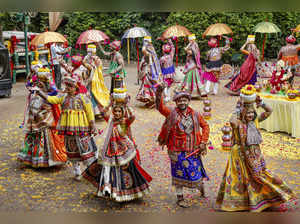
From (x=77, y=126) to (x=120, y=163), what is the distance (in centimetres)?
103

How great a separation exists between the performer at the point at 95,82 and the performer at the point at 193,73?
2.88m

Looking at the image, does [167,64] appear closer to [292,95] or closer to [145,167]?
[292,95]

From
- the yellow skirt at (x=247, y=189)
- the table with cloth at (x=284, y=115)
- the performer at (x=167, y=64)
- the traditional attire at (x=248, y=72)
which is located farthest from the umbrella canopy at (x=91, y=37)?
the yellow skirt at (x=247, y=189)

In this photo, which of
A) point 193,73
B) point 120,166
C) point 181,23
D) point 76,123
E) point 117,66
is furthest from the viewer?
point 181,23

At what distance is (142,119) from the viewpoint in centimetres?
888

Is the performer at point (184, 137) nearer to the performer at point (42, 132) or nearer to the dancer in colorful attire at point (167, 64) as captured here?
the performer at point (42, 132)

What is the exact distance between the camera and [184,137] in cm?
444

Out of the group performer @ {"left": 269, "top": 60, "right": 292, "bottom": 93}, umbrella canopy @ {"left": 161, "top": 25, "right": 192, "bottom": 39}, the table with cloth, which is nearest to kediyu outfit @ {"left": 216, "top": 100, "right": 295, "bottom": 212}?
the table with cloth

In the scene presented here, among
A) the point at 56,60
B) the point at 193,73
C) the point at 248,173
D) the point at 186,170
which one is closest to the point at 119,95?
the point at 186,170

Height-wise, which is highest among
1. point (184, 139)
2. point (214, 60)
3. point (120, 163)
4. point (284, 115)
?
point (214, 60)

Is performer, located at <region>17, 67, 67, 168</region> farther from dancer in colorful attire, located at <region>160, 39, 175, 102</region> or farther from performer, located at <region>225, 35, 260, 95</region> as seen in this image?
performer, located at <region>225, 35, 260, 95</region>

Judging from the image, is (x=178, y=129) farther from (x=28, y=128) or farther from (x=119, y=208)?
(x=28, y=128)

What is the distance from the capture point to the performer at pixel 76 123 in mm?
5129

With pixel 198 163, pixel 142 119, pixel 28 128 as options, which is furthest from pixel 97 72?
pixel 198 163
